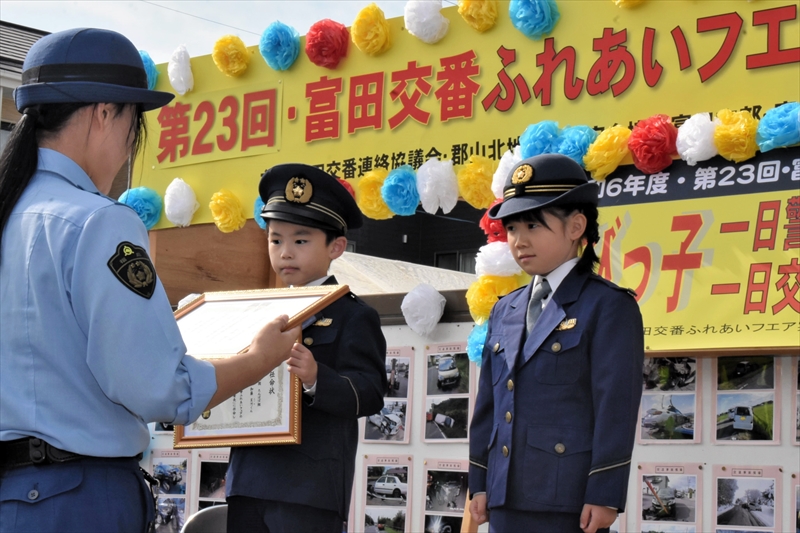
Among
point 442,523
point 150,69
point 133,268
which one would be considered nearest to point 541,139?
point 442,523

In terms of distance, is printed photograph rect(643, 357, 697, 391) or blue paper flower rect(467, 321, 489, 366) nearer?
printed photograph rect(643, 357, 697, 391)

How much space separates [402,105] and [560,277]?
5.16 ft

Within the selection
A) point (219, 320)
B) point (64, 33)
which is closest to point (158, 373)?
point (64, 33)

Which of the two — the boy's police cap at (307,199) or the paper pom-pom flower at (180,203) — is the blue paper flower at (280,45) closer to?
the paper pom-pom flower at (180,203)

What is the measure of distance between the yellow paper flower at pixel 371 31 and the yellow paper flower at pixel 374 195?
1.75 feet

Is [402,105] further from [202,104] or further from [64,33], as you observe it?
[64,33]

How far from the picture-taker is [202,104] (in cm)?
494

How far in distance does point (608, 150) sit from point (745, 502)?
1.32 meters

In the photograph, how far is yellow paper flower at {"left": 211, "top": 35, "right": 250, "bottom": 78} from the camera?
4.74m

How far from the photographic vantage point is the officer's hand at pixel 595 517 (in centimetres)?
257

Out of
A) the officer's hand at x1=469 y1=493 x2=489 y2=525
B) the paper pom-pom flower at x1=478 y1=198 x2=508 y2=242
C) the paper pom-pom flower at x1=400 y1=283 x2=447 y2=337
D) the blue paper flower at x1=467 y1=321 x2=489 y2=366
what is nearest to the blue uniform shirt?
the officer's hand at x1=469 y1=493 x2=489 y2=525

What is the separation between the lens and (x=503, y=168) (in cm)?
376

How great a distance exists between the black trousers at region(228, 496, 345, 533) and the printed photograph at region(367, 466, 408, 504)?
1413mm

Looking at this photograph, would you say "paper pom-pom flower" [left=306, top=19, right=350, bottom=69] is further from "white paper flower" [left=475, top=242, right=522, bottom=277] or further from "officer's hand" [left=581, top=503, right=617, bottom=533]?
"officer's hand" [left=581, top=503, right=617, bottom=533]
